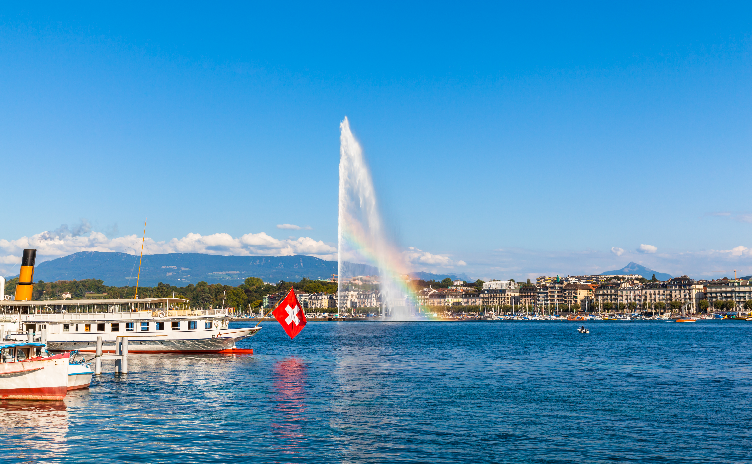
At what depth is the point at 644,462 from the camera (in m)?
22.8

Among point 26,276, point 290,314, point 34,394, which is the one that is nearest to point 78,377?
point 34,394

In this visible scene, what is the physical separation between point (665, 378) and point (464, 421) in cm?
2332

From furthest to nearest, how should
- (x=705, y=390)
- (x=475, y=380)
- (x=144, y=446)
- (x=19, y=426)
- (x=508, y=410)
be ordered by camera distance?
(x=475, y=380) < (x=705, y=390) < (x=508, y=410) < (x=19, y=426) < (x=144, y=446)

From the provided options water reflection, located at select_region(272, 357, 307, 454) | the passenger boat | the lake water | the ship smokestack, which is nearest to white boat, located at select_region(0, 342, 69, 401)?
the lake water

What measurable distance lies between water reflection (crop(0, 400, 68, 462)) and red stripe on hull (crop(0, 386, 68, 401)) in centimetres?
31

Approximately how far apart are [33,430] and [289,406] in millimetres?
11192

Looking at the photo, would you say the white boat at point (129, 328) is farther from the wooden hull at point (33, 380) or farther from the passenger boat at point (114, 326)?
the wooden hull at point (33, 380)

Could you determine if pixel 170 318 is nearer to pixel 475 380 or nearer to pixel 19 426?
pixel 475 380

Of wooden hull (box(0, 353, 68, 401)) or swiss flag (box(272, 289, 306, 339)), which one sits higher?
swiss flag (box(272, 289, 306, 339))

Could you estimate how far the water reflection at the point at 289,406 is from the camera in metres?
25.8

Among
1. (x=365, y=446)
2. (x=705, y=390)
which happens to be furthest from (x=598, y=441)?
(x=705, y=390)

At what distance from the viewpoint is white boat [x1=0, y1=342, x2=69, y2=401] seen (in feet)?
109

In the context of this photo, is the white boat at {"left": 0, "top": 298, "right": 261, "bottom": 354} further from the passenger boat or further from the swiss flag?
the swiss flag

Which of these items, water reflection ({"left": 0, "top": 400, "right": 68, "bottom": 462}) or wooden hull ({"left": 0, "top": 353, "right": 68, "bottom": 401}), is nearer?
water reflection ({"left": 0, "top": 400, "right": 68, "bottom": 462})
